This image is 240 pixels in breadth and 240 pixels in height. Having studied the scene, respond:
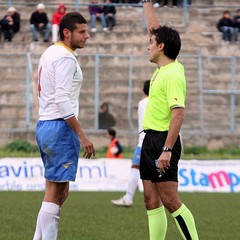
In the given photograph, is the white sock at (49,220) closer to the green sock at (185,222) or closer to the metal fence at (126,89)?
the green sock at (185,222)

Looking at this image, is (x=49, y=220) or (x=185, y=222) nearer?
(x=49, y=220)

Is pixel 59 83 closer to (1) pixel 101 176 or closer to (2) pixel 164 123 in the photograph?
(2) pixel 164 123

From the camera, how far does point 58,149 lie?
9.20 metres

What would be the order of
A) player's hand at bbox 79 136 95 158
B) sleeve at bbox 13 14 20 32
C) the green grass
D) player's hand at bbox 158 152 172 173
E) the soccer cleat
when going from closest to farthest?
player's hand at bbox 79 136 95 158 < player's hand at bbox 158 152 172 173 < the green grass < the soccer cleat < sleeve at bbox 13 14 20 32

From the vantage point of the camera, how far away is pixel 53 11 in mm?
34062

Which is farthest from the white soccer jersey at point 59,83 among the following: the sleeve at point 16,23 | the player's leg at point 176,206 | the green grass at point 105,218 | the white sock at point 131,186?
the sleeve at point 16,23

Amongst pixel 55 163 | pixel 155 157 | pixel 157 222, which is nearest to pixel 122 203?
pixel 157 222

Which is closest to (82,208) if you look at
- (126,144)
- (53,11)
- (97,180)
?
(97,180)

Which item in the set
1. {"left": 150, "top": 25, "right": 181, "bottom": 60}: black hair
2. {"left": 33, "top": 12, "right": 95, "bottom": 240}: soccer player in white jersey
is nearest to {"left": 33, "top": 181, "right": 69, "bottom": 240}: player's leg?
{"left": 33, "top": 12, "right": 95, "bottom": 240}: soccer player in white jersey

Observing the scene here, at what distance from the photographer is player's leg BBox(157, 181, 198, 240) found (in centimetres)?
943

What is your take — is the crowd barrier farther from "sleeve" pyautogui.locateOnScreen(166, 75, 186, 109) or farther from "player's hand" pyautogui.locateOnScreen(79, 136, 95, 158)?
"player's hand" pyautogui.locateOnScreen(79, 136, 95, 158)

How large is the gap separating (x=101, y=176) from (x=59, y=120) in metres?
14.7

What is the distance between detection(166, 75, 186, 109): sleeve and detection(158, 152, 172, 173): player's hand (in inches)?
17.6

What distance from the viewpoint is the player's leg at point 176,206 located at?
9.43 m
